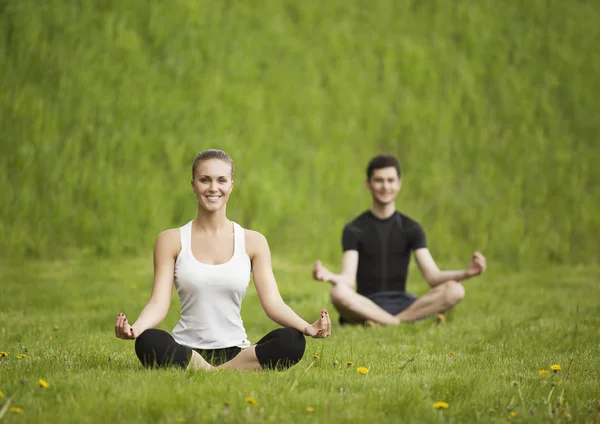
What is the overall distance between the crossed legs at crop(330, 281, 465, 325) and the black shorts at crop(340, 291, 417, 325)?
6 cm

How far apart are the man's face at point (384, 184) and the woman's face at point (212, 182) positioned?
9.01 feet

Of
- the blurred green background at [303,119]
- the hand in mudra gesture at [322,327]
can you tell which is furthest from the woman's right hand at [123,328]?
the blurred green background at [303,119]

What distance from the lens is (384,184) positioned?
6.71 meters

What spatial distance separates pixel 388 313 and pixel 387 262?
445 millimetres

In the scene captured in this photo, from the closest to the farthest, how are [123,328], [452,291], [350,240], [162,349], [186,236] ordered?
1. [123,328]
2. [162,349]
3. [186,236]
4. [452,291]
5. [350,240]

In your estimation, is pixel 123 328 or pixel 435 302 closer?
pixel 123 328

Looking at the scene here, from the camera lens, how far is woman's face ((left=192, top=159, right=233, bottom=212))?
4117 millimetres

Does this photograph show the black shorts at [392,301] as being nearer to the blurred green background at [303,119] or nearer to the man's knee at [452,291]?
the man's knee at [452,291]

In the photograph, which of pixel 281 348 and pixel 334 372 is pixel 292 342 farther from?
pixel 334 372

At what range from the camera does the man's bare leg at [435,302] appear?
21.4ft

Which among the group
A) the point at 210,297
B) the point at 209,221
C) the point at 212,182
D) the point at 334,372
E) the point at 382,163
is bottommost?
the point at 334,372

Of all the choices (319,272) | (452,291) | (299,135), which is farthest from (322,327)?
(299,135)

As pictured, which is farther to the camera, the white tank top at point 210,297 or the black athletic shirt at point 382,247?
the black athletic shirt at point 382,247

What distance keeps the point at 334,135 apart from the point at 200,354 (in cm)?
755
